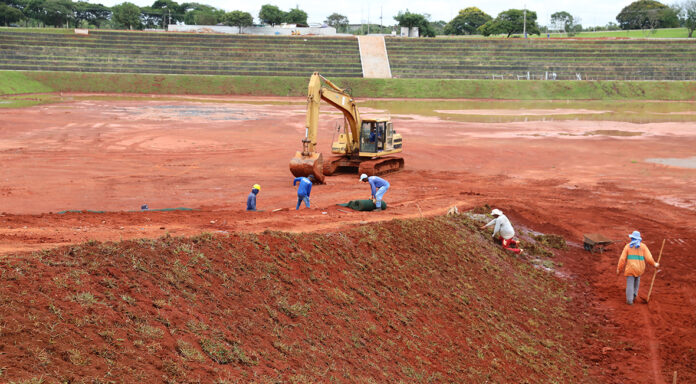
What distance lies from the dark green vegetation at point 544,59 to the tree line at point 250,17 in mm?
25620

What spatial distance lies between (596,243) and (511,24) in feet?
362

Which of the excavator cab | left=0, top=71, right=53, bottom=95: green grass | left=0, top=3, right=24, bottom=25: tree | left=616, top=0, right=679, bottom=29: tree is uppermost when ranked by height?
left=616, top=0, right=679, bottom=29: tree

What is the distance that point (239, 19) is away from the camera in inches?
4749

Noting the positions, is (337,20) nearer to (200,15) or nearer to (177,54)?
(200,15)

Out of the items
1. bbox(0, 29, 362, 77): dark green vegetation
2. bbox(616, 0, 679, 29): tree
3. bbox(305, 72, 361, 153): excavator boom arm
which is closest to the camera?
bbox(305, 72, 361, 153): excavator boom arm

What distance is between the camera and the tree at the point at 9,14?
353 ft

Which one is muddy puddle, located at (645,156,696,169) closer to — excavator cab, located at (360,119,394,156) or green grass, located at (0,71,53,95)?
excavator cab, located at (360,119,394,156)

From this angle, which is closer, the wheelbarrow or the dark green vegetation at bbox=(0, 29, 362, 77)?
the wheelbarrow

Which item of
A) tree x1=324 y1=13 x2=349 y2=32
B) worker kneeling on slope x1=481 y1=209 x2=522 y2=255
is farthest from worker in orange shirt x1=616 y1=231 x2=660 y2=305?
tree x1=324 y1=13 x2=349 y2=32

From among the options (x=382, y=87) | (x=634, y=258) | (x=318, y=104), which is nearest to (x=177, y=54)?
(x=382, y=87)

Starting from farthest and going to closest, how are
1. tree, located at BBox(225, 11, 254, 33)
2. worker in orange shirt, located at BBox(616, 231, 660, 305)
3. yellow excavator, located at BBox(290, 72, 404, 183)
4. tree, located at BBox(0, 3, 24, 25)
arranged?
tree, located at BBox(225, 11, 254, 33), tree, located at BBox(0, 3, 24, 25), yellow excavator, located at BBox(290, 72, 404, 183), worker in orange shirt, located at BBox(616, 231, 660, 305)

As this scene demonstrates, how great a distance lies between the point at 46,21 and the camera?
121 meters

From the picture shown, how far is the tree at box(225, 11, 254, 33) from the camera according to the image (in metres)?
121

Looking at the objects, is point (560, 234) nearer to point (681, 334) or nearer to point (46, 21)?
point (681, 334)
